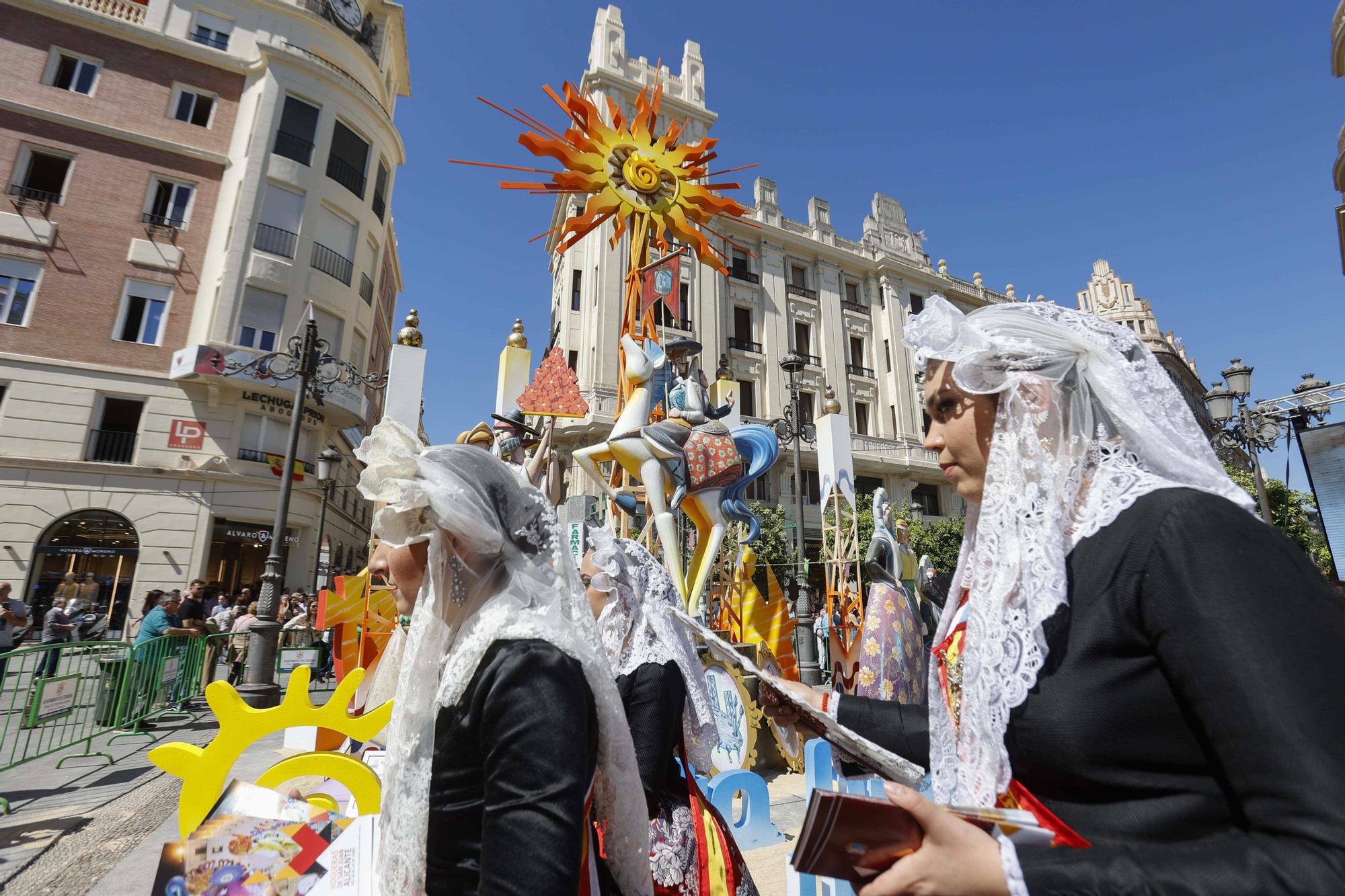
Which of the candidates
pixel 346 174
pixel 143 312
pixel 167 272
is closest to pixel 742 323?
pixel 346 174

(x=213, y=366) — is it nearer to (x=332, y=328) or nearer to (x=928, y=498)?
(x=332, y=328)

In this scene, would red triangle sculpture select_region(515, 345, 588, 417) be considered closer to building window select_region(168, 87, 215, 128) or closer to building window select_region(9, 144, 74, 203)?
building window select_region(9, 144, 74, 203)

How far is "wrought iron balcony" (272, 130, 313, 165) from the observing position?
789 inches

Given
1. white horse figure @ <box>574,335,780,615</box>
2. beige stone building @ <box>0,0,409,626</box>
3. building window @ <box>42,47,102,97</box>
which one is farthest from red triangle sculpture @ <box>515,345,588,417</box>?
building window @ <box>42,47,102,97</box>

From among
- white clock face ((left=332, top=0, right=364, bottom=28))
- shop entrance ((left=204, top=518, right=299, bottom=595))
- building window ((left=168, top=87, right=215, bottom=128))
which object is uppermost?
white clock face ((left=332, top=0, right=364, bottom=28))

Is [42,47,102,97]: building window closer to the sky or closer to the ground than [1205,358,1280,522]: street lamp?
closer to the sky

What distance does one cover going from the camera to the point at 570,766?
4.47ft

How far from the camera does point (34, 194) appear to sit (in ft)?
57.2

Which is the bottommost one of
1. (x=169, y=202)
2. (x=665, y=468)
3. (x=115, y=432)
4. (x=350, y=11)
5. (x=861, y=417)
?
(x=665, y=468)

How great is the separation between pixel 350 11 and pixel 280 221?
936 cm

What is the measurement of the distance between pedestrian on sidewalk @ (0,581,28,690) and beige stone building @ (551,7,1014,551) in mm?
14504

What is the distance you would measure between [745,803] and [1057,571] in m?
3.94

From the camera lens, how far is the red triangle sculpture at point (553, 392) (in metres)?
7.59

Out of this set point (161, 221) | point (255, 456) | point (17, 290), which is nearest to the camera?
point (17, 290)
